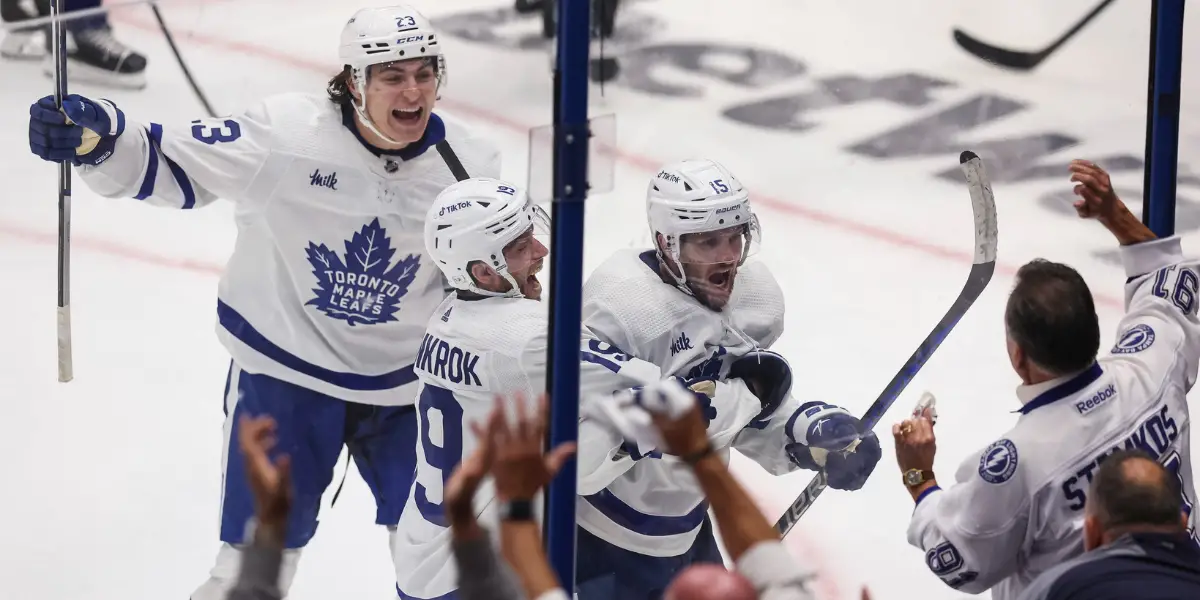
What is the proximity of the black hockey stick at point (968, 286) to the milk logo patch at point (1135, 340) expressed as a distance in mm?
373

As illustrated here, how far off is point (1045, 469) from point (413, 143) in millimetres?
1265

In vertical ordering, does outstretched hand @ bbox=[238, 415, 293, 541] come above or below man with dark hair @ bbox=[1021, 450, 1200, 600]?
above

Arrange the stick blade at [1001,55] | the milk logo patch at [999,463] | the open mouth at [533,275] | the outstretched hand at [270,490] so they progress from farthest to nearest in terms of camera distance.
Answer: the stick blade at [1001,55], the open mouth at [533,275], the milk logo patch at [999,463], the outstretched hand at [270,490]

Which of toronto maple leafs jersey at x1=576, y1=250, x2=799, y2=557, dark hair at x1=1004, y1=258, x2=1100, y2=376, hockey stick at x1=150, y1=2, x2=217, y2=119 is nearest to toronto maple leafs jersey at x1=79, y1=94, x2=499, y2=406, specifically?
toronto maple leafs jersey at x1=576, y1=250, x2=799, y2=557

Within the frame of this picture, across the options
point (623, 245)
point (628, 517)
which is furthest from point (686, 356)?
point (623, 245)

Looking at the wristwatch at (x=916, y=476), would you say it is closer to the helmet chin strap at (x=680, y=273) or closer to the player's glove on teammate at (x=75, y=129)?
the helmet chin strap at (x=680, y=273)

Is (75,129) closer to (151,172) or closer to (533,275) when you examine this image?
(151,172)

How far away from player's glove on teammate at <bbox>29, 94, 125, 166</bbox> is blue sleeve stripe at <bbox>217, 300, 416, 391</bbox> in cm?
35

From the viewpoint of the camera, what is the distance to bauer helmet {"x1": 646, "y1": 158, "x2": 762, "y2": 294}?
2.31 metres

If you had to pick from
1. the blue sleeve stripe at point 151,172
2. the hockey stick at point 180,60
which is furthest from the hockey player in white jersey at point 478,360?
the hockey stick at point 180,60

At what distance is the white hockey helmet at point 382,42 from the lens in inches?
104

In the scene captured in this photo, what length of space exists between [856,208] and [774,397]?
1953 mm

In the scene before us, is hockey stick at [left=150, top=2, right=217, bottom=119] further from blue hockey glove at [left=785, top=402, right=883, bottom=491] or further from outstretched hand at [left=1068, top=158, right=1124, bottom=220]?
outstretched hand at [left=1068, top=158, right=1124, bottom=220]

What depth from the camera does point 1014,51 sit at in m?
4.98
